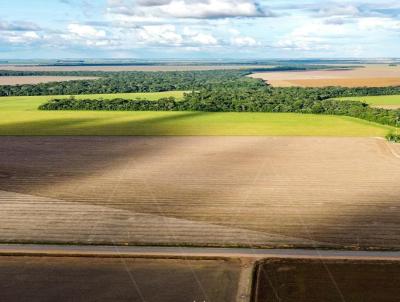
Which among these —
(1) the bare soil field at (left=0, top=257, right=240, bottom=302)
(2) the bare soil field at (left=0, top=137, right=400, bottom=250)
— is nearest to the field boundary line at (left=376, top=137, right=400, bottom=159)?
(2) the bare soil field at (left=0, top=137, right=400, bottom=250)

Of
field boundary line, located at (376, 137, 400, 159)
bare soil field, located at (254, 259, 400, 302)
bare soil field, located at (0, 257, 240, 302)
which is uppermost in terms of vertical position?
bare soil field, located at (254, 259, 400, 302)

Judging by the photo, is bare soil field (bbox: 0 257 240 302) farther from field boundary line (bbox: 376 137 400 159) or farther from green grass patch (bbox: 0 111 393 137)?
green grass patch (bbox: 0 111 393 137)

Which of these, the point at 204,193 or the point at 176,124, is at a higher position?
the point at 204,193

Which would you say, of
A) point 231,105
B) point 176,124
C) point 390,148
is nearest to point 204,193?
point 390,148

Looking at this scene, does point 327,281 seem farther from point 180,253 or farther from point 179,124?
point 179,124

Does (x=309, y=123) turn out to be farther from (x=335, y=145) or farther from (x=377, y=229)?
(x=377, y=229)

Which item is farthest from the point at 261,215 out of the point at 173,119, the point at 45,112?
the point at 45,112
